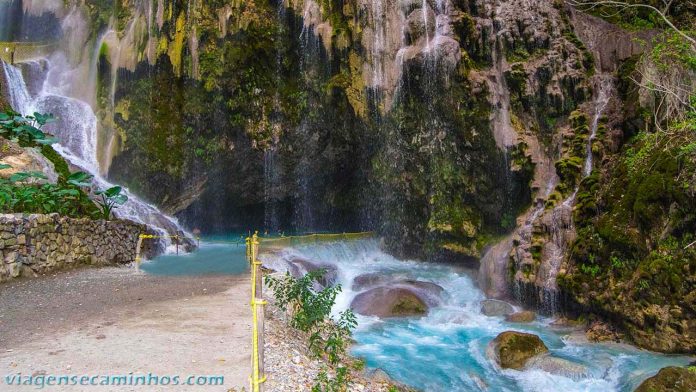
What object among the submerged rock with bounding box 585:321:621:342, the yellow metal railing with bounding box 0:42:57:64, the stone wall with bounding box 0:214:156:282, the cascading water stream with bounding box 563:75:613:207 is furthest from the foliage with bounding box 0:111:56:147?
the submerged rock with bounding box 585:321:621:342

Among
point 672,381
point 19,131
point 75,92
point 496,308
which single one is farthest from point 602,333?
point 75,92

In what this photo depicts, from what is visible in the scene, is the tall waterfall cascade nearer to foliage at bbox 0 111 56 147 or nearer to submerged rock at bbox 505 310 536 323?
foliage at bbox 0 111 56 147

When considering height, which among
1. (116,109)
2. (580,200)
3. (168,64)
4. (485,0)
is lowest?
(580,200)

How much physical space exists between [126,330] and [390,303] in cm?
698

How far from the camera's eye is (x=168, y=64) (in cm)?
1970

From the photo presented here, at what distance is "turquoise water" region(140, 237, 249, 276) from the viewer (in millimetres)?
12117

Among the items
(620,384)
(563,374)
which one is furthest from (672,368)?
(563,374)

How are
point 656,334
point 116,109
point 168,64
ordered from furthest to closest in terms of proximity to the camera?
point 116,109, point 168,64, point 656,334

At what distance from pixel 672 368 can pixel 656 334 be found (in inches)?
86.5

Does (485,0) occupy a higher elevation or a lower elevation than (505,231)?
higher

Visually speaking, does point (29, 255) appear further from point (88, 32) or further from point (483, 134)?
point (88, 32)

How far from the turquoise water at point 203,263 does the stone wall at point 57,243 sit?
978mm

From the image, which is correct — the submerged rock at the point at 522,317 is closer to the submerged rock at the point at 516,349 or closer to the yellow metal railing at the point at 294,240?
the submerged rock at the point at 516,349

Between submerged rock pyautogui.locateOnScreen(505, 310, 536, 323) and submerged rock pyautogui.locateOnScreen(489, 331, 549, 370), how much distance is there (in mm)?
2236
